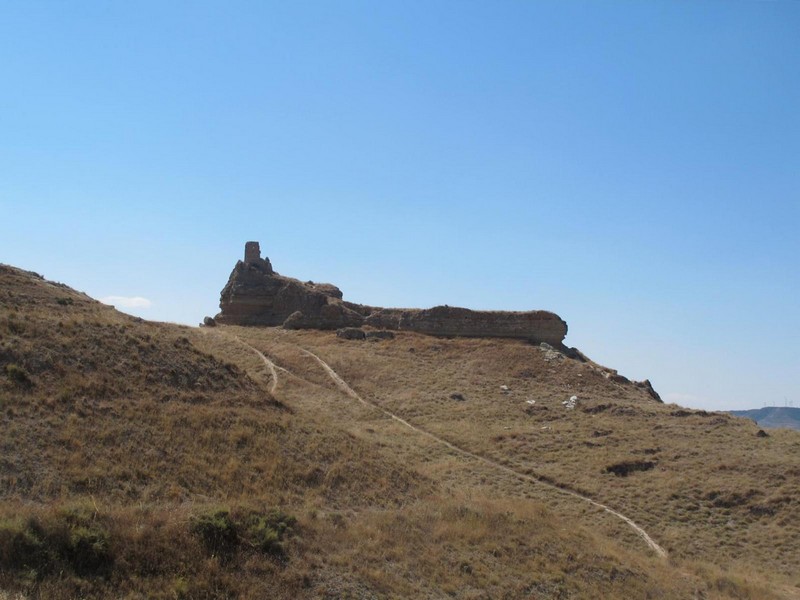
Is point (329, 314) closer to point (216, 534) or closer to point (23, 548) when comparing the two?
point (216, 534)

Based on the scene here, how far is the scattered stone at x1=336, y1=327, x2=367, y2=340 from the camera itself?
3856 cm

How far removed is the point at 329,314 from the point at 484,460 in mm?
18990

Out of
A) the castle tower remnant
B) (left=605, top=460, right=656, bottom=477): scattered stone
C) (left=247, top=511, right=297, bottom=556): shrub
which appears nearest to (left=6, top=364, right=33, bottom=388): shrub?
(left=247, top=511, right=297, bottom=556): shrub

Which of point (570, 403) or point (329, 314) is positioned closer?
point (570, 403)

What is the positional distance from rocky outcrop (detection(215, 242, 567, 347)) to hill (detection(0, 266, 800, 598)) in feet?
32.6

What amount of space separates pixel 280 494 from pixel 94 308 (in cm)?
1295

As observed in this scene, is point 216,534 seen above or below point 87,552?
above

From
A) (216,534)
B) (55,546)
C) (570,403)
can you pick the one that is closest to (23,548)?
(55,546)

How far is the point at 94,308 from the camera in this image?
2395 cm

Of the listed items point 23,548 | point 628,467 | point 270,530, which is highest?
point 628,467

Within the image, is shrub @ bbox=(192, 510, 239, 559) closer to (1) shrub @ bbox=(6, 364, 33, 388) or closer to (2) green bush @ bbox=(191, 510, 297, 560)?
(2) green bush @ bbox=(191, 510, 297, 560)

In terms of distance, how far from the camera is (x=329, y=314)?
1607 inches

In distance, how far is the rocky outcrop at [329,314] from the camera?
128 feet

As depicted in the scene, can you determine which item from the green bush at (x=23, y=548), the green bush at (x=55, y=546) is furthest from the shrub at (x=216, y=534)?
the green bush at (x=23, y=548)
